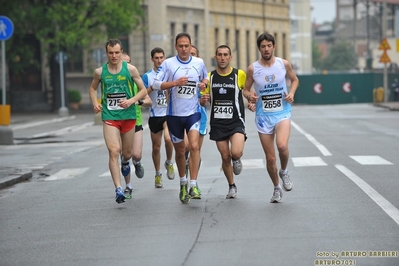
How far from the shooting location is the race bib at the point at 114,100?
13297 mm

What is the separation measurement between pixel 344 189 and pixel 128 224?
3.65 meters

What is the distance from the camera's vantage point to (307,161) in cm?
1931

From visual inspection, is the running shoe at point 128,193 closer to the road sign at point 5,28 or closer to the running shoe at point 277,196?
the running shoe at point 277,196

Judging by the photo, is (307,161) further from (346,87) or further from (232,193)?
(346,87)

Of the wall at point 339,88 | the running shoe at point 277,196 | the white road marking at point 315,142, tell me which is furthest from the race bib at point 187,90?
the wall at point 339,88

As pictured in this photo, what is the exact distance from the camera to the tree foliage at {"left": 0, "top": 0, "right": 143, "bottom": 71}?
51.8m

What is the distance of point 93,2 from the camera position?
53.0 meters

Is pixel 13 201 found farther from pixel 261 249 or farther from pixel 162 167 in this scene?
pixel 261 249

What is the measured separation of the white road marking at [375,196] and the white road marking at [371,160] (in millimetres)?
1456

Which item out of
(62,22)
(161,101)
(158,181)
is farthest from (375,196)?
(62,22)

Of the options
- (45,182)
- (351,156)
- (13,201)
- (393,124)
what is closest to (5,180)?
(45,182)

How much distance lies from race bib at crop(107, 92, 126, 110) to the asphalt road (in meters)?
1.17

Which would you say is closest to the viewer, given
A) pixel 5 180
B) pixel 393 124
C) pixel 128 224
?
pixel 128 224

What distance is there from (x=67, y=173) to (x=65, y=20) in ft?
110
